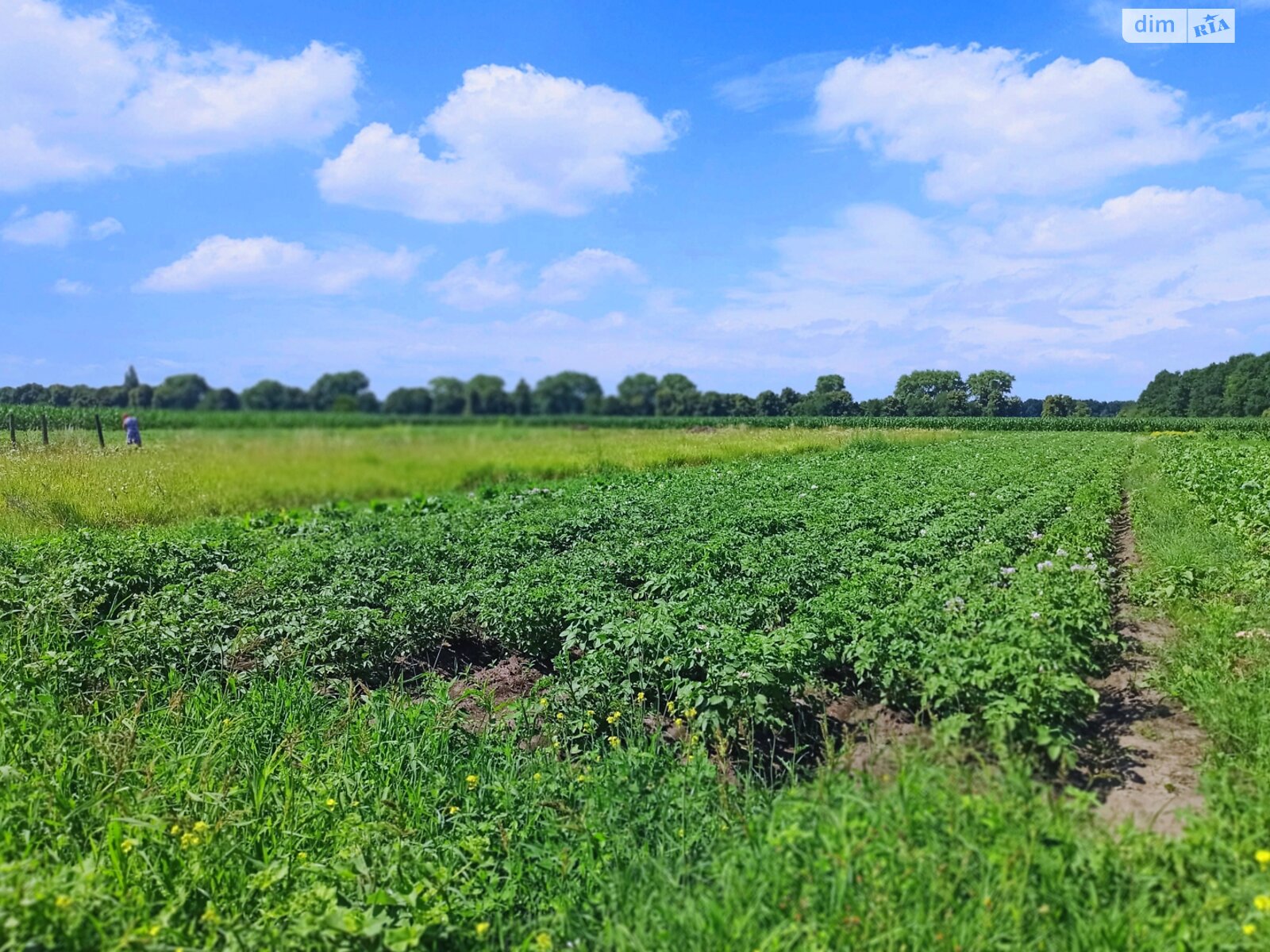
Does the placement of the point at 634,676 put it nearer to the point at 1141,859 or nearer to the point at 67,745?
the point at 1141,859

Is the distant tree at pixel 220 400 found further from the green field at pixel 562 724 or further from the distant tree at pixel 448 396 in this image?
the distant tree at pixel 448 396

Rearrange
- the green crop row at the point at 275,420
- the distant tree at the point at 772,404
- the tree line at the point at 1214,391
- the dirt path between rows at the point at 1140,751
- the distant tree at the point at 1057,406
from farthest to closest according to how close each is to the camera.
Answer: the tree line at the point at 1214,391 → the distant tree at the point at 1057,406 → the distant tree at the point at 772,404 → the dirt path between rows at the point at 1140,751 → the green crop row at the point at 275,420

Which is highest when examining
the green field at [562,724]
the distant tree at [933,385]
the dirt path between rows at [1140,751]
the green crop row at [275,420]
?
the distant tree at [933,385]

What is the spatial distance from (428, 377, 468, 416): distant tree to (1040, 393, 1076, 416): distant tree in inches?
3023

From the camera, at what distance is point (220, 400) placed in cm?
258

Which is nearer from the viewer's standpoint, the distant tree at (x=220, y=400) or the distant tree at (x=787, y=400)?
the distant tree at (x=220, y=400)

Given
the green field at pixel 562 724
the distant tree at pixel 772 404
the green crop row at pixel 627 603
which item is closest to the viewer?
the green field at pixel 562 724

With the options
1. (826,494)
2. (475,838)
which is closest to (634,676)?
(475,838)

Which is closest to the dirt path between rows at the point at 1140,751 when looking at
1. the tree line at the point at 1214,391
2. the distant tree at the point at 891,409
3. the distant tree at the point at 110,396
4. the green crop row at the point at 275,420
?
the green crop row at the point at 275,420

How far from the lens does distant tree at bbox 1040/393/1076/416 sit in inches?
2744

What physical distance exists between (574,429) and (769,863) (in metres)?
1.91

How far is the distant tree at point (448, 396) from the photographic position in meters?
2.65

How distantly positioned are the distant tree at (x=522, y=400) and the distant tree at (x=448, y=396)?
196 mm

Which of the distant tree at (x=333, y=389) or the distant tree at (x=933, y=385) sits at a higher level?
the distant tree at (x=933, y=385)
